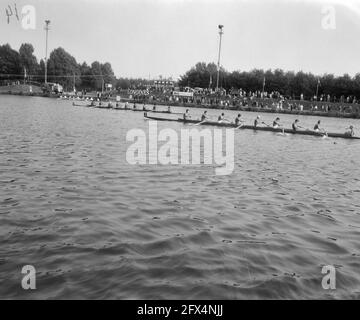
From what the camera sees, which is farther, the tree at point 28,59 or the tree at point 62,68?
the tree at point 28,59

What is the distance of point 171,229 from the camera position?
10.8 metres

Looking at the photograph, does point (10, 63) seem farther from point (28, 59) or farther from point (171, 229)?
point (171, 229)

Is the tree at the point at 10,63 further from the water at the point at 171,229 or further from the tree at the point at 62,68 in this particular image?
the water at the point at 171,229

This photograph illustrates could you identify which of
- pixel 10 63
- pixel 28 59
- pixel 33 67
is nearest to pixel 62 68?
pixel 33 67

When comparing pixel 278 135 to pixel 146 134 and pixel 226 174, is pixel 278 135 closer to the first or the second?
pixel 146 134

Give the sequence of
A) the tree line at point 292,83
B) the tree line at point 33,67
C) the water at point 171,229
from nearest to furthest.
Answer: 1. the water at point 171,229
2. the tree line at point 292,83
3. the tree line at point 33,67

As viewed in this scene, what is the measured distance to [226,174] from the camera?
1852cm

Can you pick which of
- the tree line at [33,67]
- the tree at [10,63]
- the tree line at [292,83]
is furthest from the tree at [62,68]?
the tree line at [292,83]

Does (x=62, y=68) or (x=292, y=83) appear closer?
(x=292, y=83)

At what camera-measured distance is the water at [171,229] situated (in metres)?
7.97

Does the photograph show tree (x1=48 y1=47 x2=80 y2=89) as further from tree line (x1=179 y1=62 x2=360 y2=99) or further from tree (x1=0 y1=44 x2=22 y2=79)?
tree line (x1=179 y1=62 x2=360 y2=99)

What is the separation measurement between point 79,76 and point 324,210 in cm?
15902

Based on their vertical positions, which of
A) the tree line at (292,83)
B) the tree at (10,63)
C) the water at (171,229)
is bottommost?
the water at (171,229)
